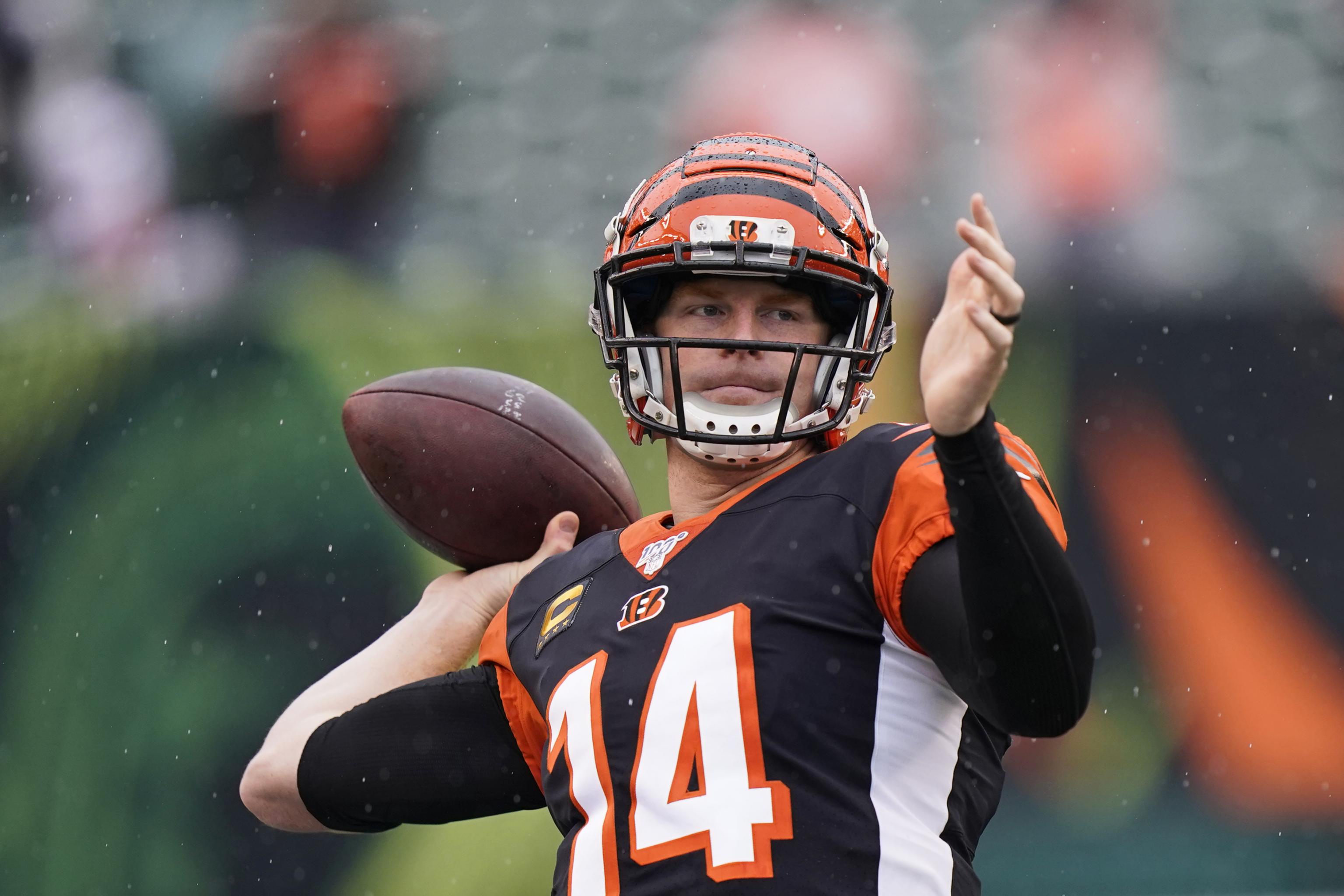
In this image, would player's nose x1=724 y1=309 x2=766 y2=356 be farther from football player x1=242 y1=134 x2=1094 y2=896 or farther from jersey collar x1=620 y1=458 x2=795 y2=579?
jersey collar x1=620 y1=458 x2=795 y2=579

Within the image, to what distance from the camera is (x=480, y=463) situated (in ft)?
6.93

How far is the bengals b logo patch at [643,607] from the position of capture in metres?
1.57

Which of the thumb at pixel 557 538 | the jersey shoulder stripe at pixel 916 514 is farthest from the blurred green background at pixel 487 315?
the jersey shoulder stripe at pixel 916 514

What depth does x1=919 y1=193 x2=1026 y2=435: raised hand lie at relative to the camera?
114 centimetres

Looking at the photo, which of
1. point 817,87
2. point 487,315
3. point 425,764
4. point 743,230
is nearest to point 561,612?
point 425,764

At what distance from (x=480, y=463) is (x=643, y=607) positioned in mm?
614

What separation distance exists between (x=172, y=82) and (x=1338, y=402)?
12.0 ft

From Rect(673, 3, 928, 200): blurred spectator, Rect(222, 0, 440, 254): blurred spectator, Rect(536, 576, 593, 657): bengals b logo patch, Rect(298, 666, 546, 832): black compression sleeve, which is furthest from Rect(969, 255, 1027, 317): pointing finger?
Rect(222, 0, 440, 254): blurred spectator

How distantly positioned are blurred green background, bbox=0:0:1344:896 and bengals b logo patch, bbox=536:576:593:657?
6.45 feet

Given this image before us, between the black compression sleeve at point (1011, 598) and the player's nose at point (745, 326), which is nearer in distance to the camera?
the black compression sleeve at point (1011, 598)

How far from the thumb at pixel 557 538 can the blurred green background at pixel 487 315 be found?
1707mm

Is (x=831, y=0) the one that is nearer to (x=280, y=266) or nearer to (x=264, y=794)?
(x=280, y=266)

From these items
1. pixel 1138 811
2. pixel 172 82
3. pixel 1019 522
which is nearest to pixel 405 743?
pixel 1019 522

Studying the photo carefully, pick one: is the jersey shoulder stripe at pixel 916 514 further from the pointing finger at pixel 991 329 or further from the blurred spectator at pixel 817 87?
the blurred spectator at pixel 817 87
